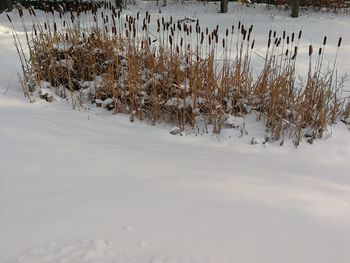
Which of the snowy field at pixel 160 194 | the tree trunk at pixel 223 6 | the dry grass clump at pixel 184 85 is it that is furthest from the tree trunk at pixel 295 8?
the snowy field at pixel 160 194

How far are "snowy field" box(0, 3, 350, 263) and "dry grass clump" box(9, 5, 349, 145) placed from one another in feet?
0.59

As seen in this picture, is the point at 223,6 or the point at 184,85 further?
the point at 223,6

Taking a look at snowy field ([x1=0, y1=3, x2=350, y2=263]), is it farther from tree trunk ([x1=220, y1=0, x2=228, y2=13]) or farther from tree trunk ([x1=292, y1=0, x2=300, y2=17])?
tree trunk ([x1=220, y1=0, x2=228, y2=13])

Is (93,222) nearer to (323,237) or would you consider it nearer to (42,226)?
(42,226)

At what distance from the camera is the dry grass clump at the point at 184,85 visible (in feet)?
11.0

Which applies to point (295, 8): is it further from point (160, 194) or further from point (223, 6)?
point (160, 194)

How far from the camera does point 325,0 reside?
930 centimetres

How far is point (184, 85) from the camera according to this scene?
346cm

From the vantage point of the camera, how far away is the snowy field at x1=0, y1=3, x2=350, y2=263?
173 cm

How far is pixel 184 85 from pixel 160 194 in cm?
152

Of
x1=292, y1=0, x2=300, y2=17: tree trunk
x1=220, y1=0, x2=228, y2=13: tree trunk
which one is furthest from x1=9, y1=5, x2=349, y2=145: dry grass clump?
x1=220, y1=0, x2=228, y2=13: tree trunk

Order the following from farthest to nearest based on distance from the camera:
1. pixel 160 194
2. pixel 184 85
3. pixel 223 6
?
1. pixel 223 6
2. pixel 184 85
3. pixel 160 194

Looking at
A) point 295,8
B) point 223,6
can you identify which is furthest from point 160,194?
point 223,6

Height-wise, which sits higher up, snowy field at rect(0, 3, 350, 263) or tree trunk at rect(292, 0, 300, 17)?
tree trunk at rect(292, 0, 300, 17)
